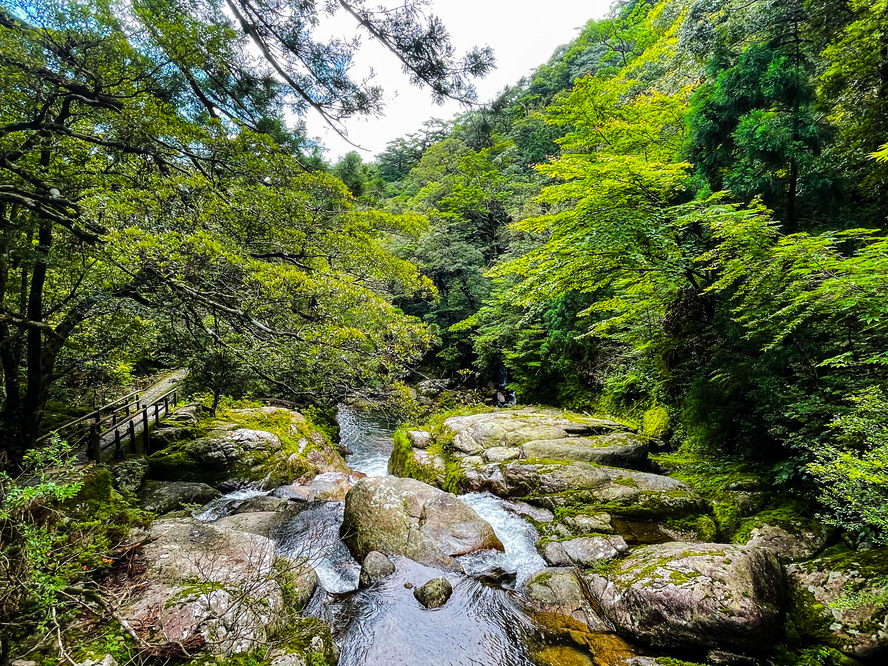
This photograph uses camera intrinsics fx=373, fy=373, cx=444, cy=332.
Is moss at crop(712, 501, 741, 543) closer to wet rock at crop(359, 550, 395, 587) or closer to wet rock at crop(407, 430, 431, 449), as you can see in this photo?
wet rock at crop(359, 550, 395, 587)

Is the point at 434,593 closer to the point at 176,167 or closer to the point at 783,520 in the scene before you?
the point at 783,520

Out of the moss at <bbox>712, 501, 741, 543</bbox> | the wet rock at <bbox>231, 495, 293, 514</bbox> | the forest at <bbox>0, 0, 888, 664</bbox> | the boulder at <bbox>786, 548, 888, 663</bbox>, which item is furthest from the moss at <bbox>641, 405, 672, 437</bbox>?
the wet rock at <bbox>231, 495, 293, 514</bbox>

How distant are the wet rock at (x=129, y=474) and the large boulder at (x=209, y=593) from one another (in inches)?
95.0

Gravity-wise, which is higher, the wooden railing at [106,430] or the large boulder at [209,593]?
the wooden railing at [106,430]

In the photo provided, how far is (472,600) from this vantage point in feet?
15.9

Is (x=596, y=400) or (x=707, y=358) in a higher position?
(x=707, y=358)

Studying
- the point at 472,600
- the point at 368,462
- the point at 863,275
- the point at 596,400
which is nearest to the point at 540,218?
the point at 863,275

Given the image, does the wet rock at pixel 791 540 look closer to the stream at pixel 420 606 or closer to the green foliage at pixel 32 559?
the stream at pixel 420 606

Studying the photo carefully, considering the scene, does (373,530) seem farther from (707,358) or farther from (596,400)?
(596,400)

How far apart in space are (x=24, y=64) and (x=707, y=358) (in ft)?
33.1

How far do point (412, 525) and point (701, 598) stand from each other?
3.91 meters

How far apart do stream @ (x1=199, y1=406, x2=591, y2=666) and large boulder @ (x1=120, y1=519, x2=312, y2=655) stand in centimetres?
66

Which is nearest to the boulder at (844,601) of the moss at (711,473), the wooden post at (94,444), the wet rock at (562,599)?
the moss at (711,473)

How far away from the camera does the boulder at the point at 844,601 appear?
321cm
